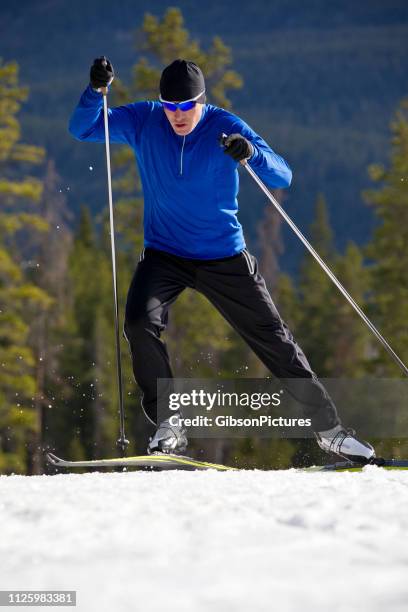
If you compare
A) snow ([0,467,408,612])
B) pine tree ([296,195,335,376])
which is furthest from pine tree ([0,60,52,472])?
snow ([0,467,408,612])

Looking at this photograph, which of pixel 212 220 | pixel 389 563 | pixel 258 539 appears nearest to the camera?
pixel 389 563

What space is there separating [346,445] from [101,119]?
2345mm

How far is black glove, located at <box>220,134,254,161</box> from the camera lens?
197 inches

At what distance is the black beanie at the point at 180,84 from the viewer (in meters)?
5.24

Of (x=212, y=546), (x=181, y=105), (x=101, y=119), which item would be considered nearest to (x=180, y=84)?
(x=181, y=105)

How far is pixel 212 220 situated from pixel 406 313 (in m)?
22.4

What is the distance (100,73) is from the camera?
17.9ft

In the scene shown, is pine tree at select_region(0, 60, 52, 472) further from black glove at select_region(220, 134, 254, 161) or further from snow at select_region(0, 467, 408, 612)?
snow at select_region(0, 467, 408, 612)

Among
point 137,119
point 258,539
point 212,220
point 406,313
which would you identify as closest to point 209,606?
point 258,539

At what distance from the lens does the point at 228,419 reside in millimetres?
6258

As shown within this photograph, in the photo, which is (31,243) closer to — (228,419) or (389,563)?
(228,419)

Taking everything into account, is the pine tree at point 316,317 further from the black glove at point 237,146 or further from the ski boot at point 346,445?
the black glove at point 237,146

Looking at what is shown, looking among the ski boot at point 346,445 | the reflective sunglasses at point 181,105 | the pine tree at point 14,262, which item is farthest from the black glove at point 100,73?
the pine tree at point 14,262

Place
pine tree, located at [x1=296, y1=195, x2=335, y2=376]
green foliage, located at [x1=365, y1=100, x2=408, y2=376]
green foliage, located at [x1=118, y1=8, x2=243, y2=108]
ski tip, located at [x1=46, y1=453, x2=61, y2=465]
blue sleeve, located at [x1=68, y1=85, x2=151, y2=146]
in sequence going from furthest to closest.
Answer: pine tree, located at [x1=296, y1=195, x2=335, y2=376]
green foliage, located at [x1=365, y1=100, x2=408, y2=376]
green foliage, located at [x1=118, y1=8, x2=243, y2=108]
blue sleeve, located at [x1=68, y1=85, x2=151, y2=146]
ski tip, located at [x1=46, y1=453, x2=61, y2=465]
